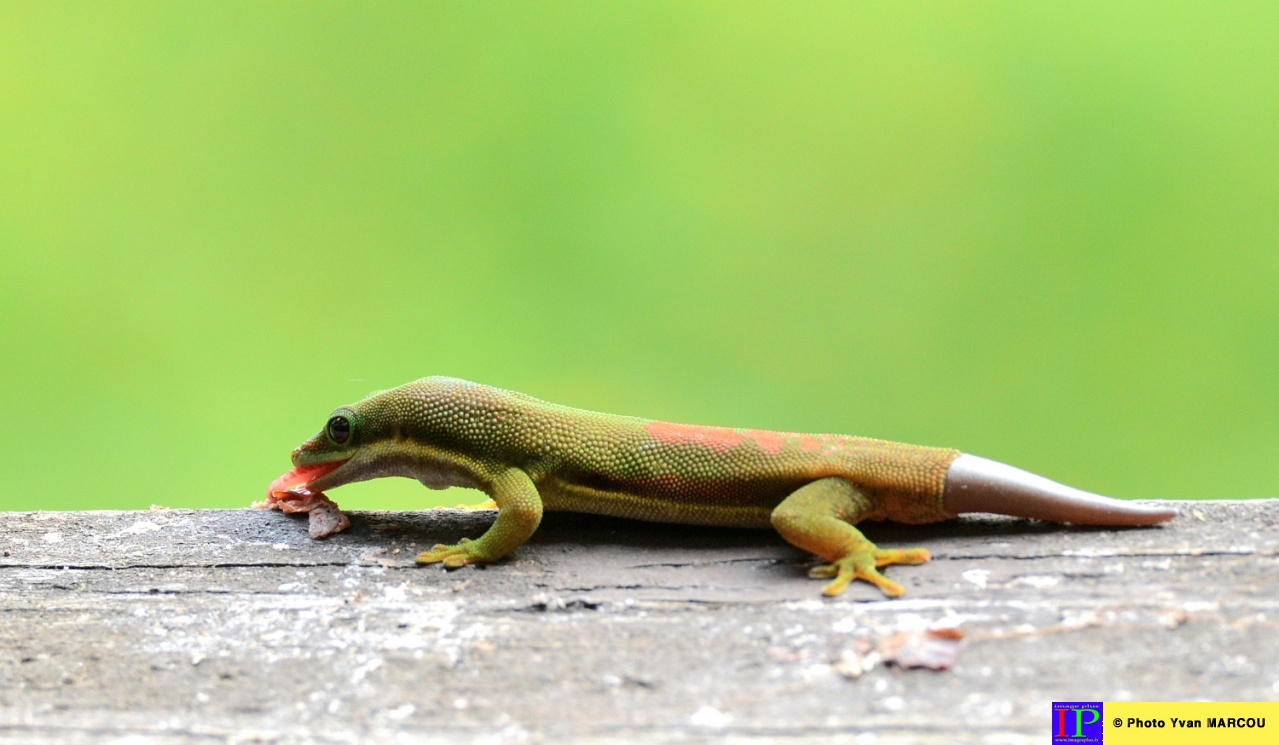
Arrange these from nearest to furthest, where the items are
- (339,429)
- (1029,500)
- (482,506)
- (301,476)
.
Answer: (1029,500)
(339,429)
(301,476)
(482,506)

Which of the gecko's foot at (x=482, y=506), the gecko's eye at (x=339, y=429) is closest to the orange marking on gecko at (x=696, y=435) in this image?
the gecko's foot at (x=482, y=506)

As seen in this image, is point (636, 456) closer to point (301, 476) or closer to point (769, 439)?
point (769, 439)

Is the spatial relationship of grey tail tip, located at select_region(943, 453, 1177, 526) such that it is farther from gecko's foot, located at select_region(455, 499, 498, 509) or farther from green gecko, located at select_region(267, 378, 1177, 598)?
gecko's foot, located at select_region(455, 499, 498, 509)

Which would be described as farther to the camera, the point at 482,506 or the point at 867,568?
the point at 482,506

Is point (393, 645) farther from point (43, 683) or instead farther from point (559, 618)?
point (43, 683)

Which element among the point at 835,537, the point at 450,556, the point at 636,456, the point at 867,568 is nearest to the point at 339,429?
the point at 450,556

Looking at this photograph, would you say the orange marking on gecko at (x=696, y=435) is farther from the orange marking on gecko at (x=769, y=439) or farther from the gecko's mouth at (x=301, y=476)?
the gecko's mouth at (x=301, y=476)
